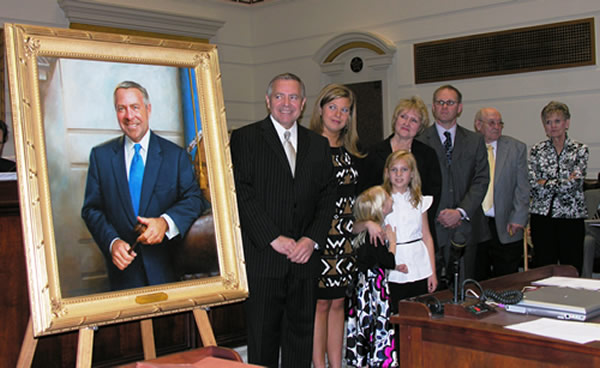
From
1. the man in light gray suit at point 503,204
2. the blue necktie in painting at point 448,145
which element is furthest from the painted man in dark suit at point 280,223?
the man in light gray suit at point 503,204

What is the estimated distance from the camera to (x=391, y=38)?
24.4 ft

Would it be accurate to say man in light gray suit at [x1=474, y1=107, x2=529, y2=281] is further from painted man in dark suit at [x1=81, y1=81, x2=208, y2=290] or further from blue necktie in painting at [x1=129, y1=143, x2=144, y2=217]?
blue necktie in painting at [x1=129, y1=143, x2=144, y2=217]

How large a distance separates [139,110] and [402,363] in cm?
122

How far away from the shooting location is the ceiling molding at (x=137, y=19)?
22.9ft

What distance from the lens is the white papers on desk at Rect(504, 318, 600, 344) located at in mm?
1566

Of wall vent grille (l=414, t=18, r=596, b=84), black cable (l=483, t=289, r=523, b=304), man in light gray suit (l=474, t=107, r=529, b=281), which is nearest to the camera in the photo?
black cable (l=483, t=289, r=523, b=304)

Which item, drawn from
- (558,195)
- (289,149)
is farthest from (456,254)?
(558,195)

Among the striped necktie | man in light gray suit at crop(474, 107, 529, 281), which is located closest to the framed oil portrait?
the striped necktie

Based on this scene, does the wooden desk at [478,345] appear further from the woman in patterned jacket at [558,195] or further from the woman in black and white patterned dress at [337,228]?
the woman in patterned jacket at [558,195]

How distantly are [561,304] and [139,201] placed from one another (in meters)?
1.37

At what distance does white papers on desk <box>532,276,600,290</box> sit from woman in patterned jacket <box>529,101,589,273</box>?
1855 mm

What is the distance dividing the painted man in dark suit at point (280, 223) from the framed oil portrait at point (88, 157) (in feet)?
0.97

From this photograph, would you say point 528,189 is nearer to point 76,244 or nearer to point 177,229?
point 177,229

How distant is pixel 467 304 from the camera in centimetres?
196
